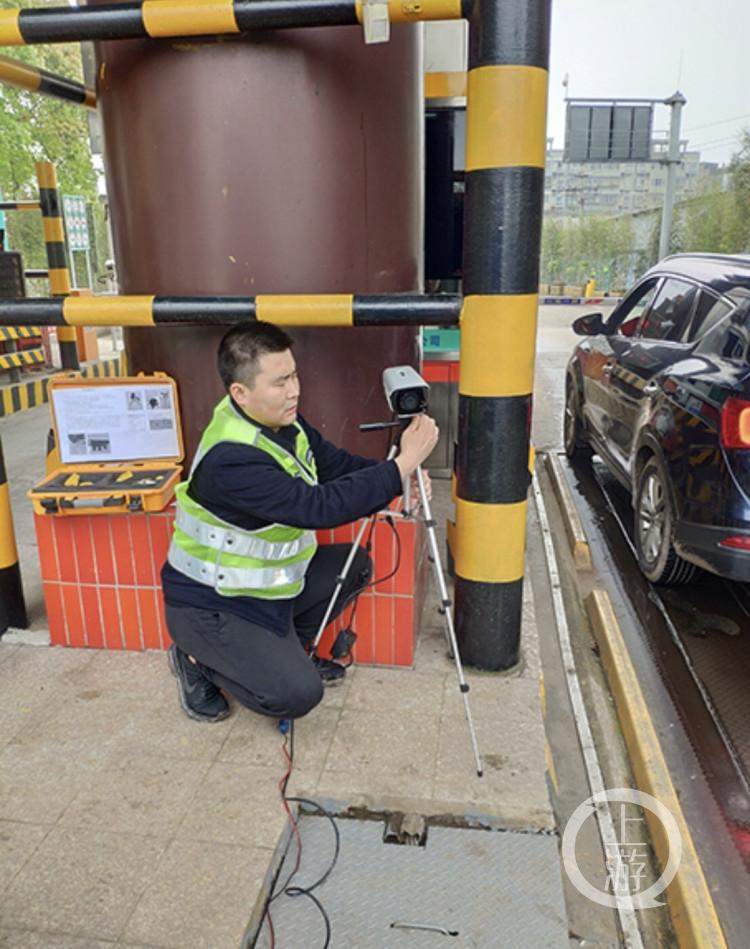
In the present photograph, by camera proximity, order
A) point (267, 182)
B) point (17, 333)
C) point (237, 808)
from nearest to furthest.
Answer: point (237, 808)
point (267, 182)
point (17, 333)

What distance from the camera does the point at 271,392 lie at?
2646mm

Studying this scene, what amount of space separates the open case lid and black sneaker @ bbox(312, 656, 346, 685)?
110cm

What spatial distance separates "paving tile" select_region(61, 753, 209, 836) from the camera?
2479mm

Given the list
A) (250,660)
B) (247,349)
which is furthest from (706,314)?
(250,660)

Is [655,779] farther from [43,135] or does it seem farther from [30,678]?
[43,135]

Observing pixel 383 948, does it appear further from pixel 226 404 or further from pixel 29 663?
pixel 29 663

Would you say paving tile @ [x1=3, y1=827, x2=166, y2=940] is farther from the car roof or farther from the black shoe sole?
the car roof

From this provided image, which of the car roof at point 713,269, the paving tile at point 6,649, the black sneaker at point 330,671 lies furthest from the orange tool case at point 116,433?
the car roof at point 713,269

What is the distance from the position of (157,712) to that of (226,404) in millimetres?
1230

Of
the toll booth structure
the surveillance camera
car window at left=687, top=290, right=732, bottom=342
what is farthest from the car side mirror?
the surveillance camera

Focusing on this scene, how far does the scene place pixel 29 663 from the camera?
338cm

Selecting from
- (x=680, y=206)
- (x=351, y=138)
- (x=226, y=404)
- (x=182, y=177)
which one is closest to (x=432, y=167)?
(x=351, y=138)

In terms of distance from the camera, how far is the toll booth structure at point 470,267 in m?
2.65

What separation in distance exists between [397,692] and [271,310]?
5.17 feet
